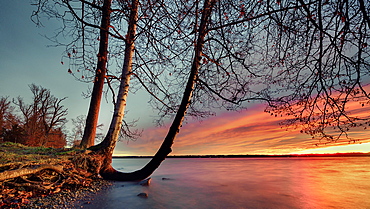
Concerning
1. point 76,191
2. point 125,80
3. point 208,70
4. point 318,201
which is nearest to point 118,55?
point 125,80

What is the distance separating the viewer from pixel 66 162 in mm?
4805

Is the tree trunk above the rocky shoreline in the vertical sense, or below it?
above

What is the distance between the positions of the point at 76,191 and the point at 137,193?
5.02 ft

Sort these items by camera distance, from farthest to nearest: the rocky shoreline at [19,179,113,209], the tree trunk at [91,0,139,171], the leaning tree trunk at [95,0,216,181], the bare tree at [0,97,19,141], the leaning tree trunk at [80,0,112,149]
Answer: the bare tree at [0,97,19,141], the leaning tree trunk at [80,0,112,149], the tree trunk at [91,0,139,171], the leaning tree trunk at [95,0,216,181], the rocky shoreline at [19,179,113,209]

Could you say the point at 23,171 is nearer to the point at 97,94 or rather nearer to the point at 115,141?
the point at 115,141

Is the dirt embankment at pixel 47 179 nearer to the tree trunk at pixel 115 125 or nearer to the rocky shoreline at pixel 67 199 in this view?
the rocky shoreline at pixel 67 199

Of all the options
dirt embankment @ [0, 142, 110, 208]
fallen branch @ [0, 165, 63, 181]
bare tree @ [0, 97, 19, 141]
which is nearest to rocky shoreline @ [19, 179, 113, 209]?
dirt embankment @ [0, 142, 110, 208]

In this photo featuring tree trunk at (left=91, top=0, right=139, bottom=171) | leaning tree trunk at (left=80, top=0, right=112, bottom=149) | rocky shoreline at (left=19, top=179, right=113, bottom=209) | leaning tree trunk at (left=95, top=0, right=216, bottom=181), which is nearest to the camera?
rocky shoreline at (left=19, top=179, right=113, bottom=209)

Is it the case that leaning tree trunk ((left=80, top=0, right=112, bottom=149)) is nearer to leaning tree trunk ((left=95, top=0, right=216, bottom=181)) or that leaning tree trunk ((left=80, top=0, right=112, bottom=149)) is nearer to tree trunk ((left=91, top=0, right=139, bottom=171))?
tree trunk ((left=91, top=0, right=139, bottom=171))

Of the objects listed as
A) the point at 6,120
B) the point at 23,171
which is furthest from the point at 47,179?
the point at 6,120

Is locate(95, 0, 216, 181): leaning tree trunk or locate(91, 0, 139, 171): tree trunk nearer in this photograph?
locate(95, 0, 216, 181): leaning tree trunk

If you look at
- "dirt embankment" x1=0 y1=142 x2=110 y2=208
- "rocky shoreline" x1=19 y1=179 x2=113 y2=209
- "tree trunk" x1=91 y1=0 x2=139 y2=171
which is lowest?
"rocky shoreline" x1=19 y1=179 x2=113 y2=209

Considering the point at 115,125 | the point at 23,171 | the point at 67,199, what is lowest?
the point at 67,199

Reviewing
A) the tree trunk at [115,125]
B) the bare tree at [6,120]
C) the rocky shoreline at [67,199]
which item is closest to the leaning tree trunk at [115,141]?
the tree trunk at [115,125]
